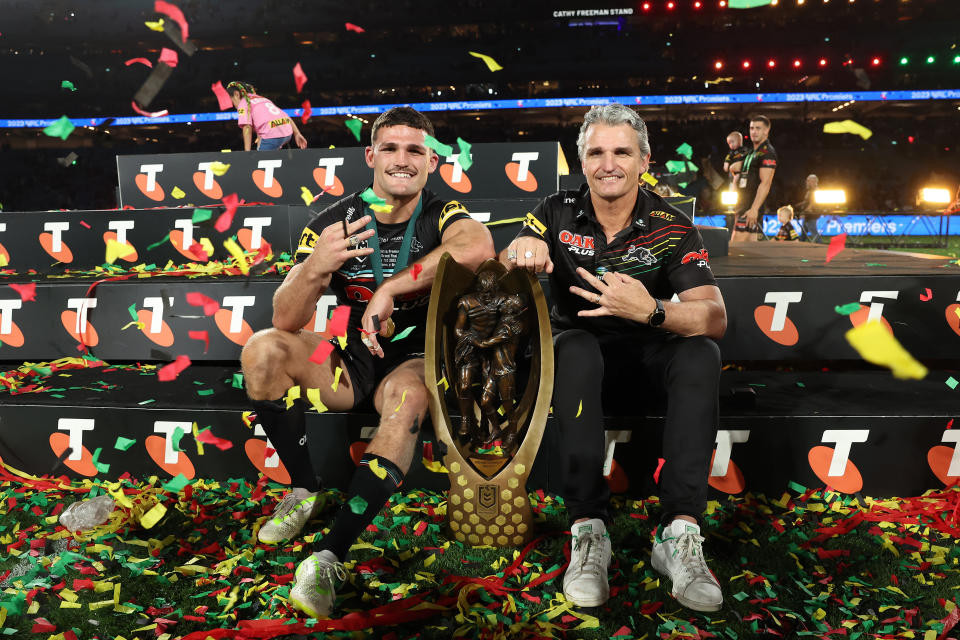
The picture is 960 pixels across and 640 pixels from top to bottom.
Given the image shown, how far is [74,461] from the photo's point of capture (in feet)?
8.04

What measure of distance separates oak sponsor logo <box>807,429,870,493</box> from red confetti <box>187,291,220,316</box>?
259cm

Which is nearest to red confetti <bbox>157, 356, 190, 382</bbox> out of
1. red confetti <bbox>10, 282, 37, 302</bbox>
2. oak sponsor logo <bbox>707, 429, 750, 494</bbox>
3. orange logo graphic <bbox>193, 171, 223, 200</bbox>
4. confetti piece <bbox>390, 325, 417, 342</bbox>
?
red confetti <bbox>10, 282, 37, 302</bbox>

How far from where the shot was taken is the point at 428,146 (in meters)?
2.13

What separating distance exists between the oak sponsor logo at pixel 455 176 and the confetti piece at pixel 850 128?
14.9m

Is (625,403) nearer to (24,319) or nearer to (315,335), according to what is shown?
(315,335)

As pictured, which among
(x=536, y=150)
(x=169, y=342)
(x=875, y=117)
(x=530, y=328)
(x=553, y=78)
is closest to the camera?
(x=530, y=328)

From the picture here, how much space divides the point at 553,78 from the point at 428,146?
14276mm

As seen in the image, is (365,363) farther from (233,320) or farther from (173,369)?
(173,369)

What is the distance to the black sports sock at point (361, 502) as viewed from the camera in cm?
174

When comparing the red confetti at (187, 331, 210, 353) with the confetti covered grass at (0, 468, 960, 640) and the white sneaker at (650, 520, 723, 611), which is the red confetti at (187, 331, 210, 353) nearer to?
the confetti covered grass at (0, 468, 960, 640)

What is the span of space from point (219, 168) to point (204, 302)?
170 centimetres

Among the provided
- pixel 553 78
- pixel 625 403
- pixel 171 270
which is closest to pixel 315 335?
pixel 625 403

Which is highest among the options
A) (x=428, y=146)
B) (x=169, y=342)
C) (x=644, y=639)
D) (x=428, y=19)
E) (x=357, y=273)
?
(x=428, y=19)

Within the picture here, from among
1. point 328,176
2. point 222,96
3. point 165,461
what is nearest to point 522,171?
point 328,176
